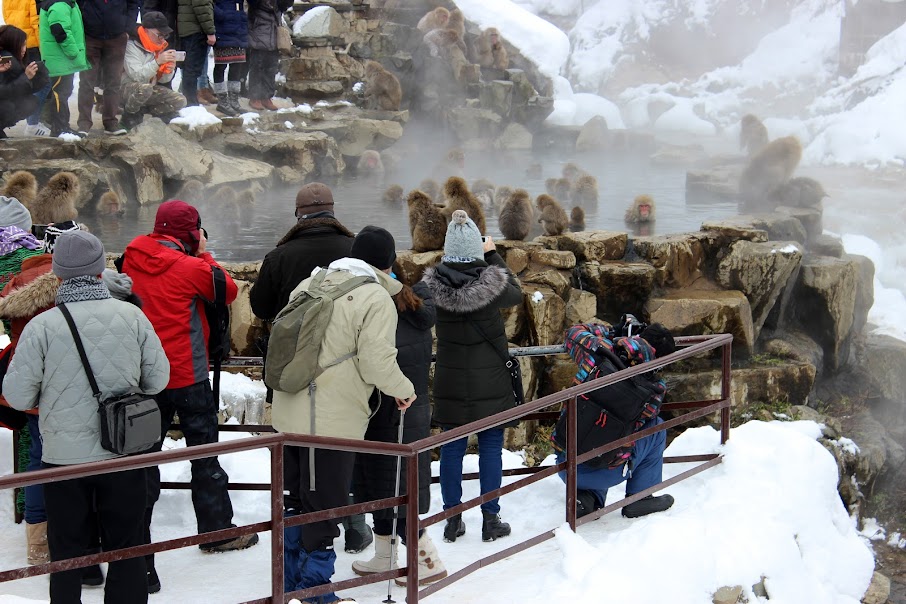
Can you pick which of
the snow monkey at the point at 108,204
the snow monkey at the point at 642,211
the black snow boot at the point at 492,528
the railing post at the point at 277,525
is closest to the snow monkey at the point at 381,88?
the snow monkey at the point at 642,211

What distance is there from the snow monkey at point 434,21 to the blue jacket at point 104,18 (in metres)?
9.72

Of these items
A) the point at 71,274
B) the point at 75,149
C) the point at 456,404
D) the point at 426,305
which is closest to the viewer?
the point at 71,274

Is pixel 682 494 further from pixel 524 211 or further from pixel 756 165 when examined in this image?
pixel 756 165

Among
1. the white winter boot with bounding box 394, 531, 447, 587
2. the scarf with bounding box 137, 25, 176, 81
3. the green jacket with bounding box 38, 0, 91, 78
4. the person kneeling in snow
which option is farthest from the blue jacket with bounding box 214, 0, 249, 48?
the white winter boot with bounding box 394, 531, 447, 587

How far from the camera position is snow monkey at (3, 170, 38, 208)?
6.65 m

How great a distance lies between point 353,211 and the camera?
11.0m

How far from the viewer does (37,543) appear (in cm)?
419

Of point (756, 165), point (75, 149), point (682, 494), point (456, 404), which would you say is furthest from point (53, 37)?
point (756, 165)

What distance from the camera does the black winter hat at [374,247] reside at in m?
3.84

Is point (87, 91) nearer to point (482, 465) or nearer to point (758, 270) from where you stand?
point (758, 270)

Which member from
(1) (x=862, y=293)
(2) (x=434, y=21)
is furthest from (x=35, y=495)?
(2) (x=434, y=21)

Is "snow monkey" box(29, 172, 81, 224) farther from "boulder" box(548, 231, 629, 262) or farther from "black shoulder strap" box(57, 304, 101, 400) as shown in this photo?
"boulder" box(548, 231, 629, 262)

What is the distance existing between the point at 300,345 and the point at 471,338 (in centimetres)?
105

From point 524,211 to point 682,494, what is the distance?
4.10 metres
